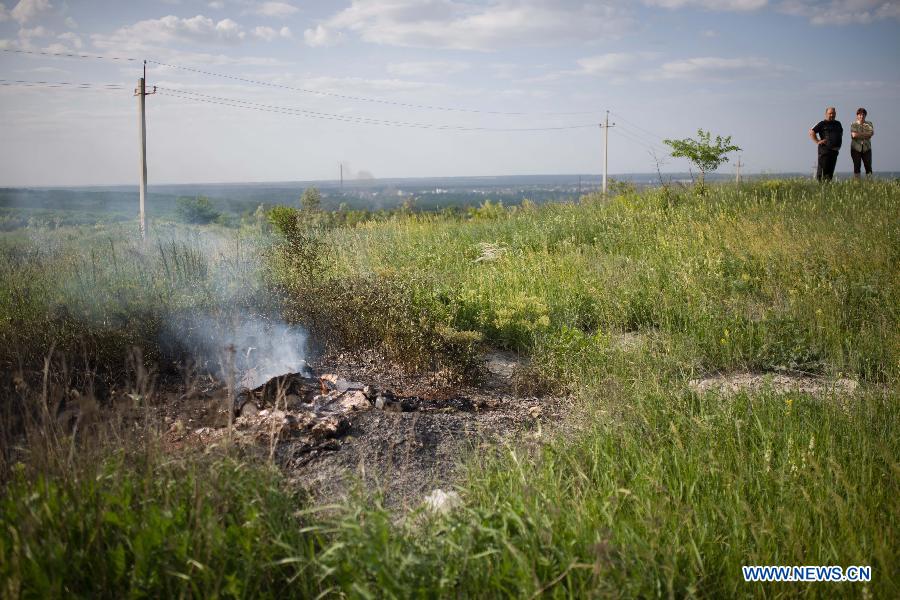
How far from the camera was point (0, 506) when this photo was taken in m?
2.34

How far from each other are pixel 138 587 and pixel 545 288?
6.25 meters

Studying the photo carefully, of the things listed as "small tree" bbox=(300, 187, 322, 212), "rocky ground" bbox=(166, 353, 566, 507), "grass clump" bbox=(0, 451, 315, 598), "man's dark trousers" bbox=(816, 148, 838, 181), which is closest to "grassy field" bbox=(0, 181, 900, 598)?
"grass clump" bbox=(0, 451, 315, 598)

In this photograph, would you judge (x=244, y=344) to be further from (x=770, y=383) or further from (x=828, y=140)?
(x=828, y=140)

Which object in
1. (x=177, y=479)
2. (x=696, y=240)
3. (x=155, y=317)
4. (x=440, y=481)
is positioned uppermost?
(x=696, y=240)

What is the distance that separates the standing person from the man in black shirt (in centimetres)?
43

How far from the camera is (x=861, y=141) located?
15.0 metres

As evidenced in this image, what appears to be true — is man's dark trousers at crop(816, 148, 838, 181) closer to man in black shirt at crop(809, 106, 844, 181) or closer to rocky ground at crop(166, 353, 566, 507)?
man in black shirt at crop(809, 106, 844, 181)

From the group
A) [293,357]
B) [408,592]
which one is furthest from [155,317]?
[408,592]

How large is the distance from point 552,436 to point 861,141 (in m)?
15.0

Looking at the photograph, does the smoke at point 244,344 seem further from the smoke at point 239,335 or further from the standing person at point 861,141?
Answer: the standing person at point 861,141

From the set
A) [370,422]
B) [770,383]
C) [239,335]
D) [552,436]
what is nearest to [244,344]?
[239,335]

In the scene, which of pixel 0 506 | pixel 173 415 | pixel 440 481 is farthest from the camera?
pixel 173 415

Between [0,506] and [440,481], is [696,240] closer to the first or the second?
[440,481]

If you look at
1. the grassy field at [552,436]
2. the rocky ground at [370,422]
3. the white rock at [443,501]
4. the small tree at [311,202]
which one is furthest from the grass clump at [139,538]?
the small tree at [311,202]
